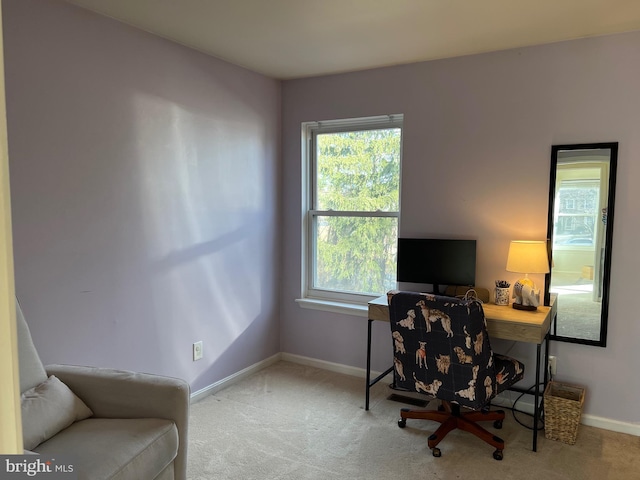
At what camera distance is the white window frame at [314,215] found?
3.52m

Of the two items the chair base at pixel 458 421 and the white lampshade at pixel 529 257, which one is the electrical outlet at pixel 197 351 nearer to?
the chair base at pixel 458 421

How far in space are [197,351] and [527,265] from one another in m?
2.20

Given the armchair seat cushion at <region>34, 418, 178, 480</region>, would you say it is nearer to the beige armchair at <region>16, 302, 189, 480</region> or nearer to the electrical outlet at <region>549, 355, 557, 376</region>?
the beige armchair at <region>16, 302, 189, 480</region>

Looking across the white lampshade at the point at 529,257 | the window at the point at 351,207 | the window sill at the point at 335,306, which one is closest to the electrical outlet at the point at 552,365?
the white lampshade at the point at 529,257

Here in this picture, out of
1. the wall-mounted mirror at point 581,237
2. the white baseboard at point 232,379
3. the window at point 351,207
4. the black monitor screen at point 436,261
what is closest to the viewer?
the wall-mounted mirror at point 581,237

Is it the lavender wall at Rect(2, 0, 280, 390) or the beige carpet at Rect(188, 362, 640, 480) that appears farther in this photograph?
the beige carpet at Rect(188, 362, 640, 480)

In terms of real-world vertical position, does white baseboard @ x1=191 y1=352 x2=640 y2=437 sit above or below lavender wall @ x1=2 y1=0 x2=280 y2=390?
below

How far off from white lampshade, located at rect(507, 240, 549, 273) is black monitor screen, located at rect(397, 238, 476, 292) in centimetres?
29

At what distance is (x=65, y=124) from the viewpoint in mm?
2225

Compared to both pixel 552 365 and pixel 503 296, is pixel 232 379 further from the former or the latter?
pixel 552 365

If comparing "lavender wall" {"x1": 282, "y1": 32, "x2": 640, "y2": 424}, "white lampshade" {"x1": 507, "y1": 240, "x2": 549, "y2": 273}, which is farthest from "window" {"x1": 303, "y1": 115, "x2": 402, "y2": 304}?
"white lampshade" {"x1": 507, "y1": 240, "x2": 549, "y2": 273}

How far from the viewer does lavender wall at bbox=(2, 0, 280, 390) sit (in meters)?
2.12

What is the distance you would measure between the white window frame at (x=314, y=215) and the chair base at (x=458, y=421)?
3.16 ft

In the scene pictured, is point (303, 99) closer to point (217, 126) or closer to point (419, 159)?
point (217, 126)
